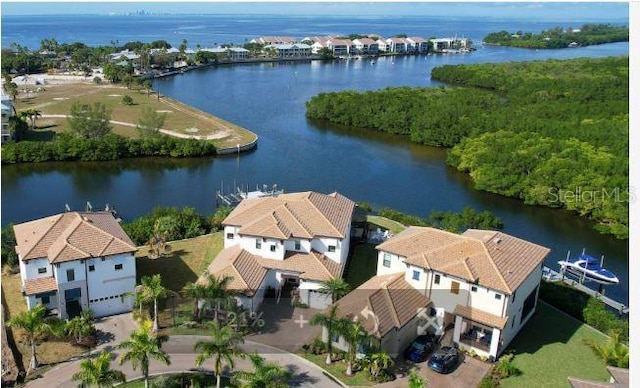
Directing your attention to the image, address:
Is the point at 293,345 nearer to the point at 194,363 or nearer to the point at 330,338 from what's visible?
the point at 330,338

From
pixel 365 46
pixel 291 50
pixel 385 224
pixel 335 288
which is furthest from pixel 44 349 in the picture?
pixel 365 46

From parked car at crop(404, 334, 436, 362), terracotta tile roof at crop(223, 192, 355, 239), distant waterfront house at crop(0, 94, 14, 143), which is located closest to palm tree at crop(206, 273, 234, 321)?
terracotta tile roof at crop(223, 192, 355, 239)

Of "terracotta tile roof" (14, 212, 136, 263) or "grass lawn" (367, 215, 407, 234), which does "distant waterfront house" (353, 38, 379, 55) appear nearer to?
"grass lawn" (367, 215, 407, 234)

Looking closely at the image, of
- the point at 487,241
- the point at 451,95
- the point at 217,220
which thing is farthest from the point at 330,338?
the point at 451,95

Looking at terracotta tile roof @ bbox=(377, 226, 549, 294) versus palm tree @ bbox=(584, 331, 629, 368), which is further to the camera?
terracotta tile roof @ bbox=(377, 226, 549, 294)

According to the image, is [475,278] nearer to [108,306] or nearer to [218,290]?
[218,290]

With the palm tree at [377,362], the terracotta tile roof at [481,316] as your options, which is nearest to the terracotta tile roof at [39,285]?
the palm tree at [377,362]
